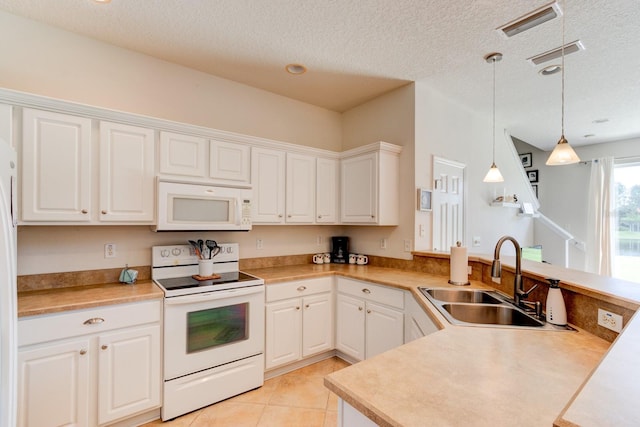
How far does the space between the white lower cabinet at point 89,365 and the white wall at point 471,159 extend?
2.54 m

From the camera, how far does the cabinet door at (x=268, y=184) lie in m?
2.96

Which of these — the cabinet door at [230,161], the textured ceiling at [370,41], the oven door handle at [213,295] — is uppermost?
the textured ceiling at [370,41]

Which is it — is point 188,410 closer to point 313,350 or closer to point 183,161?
point 313,350

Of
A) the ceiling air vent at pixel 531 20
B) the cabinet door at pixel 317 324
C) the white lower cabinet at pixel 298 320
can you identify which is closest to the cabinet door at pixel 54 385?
the white lower cabinet at pixel 298 320

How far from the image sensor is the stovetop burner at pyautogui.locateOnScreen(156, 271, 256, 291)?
2.30 meters

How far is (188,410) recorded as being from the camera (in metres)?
2.21

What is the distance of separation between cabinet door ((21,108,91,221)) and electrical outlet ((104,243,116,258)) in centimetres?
39

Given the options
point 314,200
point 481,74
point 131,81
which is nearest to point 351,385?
point 314,200

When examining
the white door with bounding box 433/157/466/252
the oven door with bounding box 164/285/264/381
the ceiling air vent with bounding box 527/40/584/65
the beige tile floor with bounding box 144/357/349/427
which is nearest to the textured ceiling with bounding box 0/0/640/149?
the ceiling air vent with bounding box 527/40/584/65

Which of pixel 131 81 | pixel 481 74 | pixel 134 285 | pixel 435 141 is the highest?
pixel 481 74

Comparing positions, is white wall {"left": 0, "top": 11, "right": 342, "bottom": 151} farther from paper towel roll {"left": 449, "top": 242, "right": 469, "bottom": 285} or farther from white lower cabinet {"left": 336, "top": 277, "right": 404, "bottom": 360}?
paper towel roll {"left": 449, "top": 242, "right": 469, "bottom": 285}

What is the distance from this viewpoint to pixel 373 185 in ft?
10.4

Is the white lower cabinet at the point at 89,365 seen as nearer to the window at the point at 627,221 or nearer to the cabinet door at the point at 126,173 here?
the cabinet door at the point at 126,173

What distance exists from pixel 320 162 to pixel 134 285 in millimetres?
2108
